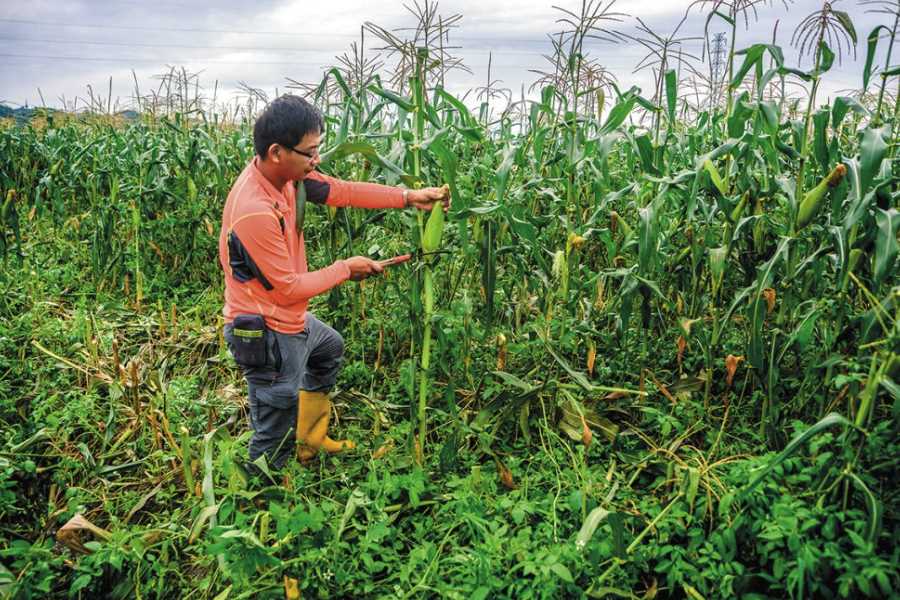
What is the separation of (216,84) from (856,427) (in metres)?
10.0

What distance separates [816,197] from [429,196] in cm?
144

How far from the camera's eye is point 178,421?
3.26m

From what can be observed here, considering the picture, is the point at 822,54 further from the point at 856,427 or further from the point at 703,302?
the point at 856,427

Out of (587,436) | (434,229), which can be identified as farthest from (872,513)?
(434,229)

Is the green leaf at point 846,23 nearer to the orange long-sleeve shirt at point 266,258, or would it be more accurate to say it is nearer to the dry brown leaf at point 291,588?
the orange long-sleeve shirt at point 266,258

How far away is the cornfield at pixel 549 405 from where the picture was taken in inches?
81.1

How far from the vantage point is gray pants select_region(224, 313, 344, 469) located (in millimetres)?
2625


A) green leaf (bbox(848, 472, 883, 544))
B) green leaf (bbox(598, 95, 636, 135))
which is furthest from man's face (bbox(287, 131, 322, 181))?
green leaf (bbox(848, 472, 883, 544))

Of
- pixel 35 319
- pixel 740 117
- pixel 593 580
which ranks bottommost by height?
pixel 593 580

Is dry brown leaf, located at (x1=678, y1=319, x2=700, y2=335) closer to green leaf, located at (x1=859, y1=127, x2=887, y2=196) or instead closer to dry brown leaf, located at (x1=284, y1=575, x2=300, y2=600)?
green leaf, located at (x1=859, y1=127, x2=887, y2=196)

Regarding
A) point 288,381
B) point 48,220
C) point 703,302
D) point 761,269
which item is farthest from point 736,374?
point 48,220

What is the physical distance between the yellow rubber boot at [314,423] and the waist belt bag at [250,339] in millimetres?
475

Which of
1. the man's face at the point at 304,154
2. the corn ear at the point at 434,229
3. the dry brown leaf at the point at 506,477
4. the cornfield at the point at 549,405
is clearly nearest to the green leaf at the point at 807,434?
the cornfield at the point at 549,405

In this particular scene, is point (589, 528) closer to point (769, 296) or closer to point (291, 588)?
point (291, 588)
